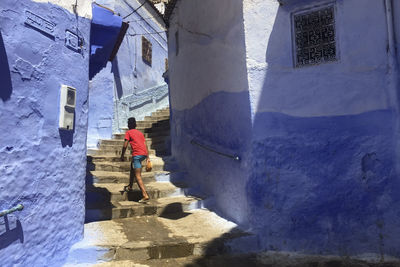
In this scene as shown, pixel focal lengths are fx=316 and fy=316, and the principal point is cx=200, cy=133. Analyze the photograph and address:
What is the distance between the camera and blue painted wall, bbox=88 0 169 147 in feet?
34.3

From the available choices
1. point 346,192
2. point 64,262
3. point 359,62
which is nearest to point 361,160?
point 346,192

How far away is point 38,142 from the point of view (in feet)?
12.0

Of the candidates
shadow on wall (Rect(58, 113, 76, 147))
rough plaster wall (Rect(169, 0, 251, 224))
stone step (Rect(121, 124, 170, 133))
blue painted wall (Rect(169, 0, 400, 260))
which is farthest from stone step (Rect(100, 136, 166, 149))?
shadow on wall (Rect(58, 113, 76, 147))

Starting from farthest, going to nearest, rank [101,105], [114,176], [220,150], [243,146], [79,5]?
[101,105] → [114,176] → [220,150] → [243,146] → [79,5]

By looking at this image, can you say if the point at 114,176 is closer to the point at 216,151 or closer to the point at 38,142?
the point at 216,151

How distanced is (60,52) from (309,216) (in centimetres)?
410

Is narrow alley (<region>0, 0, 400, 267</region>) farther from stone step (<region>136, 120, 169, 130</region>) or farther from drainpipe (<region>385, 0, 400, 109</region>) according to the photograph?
stone step (<region>136, 120, 169, 130</region>)

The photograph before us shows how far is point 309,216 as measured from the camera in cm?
460

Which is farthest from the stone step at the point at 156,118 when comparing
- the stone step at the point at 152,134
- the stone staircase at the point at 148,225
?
the stone staircase at the point at 148,225

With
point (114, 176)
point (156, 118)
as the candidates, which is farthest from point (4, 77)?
point (156, 118)

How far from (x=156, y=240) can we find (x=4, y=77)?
9.13ft

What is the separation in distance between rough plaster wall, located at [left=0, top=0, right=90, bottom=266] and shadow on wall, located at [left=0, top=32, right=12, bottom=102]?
0.01 m

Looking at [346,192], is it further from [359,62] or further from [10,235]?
[10,235]

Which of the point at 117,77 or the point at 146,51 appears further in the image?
the point at 146,51
